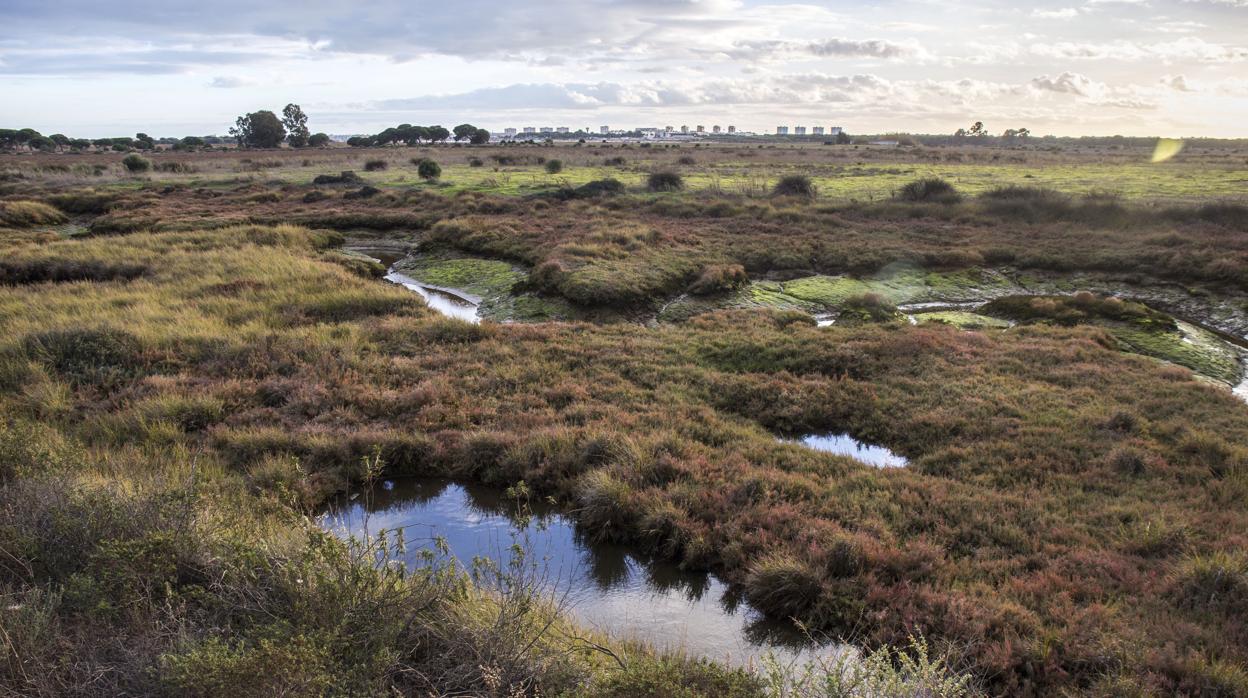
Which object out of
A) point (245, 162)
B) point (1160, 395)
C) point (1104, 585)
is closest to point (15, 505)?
point (1104, 585)

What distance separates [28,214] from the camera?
37.8 metres

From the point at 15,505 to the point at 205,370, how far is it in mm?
7359

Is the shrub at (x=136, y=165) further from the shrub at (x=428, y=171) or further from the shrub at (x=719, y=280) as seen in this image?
the shrub at (x=719, y=280)

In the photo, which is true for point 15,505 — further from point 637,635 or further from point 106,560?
point 637,635

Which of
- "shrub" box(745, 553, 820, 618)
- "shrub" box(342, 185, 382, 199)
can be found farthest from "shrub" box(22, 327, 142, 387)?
"shrub" box(342, 185, 382, 199)

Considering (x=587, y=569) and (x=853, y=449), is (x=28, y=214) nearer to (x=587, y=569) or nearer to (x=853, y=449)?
(x=587, y=569)

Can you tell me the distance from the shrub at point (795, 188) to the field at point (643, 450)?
587 inches

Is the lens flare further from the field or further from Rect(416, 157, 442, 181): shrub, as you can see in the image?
Rect(416, 157, 442, 181): shrub

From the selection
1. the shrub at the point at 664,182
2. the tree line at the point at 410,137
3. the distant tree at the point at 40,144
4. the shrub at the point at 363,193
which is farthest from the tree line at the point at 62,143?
the shrub at the point at 664,182

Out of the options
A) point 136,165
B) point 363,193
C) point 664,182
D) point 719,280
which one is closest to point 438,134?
point 136,165

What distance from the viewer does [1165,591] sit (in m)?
7.05

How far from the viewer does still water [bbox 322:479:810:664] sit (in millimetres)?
7234

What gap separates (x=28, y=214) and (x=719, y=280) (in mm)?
A: 40180

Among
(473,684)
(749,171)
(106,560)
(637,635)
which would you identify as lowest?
(637,635)
